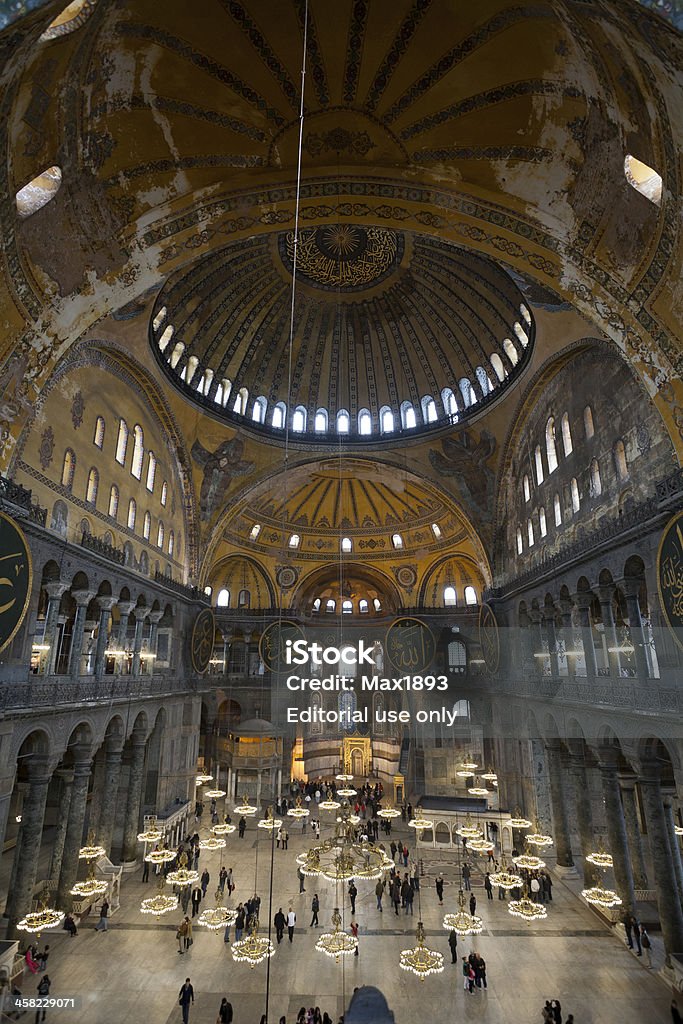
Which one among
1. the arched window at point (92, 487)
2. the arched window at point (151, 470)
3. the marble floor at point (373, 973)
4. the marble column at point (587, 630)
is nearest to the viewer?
the marble floor at point (373, 973)

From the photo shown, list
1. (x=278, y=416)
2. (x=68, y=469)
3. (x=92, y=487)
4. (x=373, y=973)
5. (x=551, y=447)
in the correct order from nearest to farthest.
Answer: (x=373, y=973) → (x=68, y=469) → (x=92, y=487) → (x=551, y=447) → (x=278, y=416)

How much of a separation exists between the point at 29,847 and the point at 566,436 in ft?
49.3

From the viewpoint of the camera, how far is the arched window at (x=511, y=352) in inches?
674

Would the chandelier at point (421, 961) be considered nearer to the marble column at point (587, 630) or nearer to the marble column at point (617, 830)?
the marble column at point (617, 830)

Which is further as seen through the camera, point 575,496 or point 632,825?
point 575,496

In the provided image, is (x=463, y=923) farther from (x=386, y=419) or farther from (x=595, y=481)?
(x=386, y=419)

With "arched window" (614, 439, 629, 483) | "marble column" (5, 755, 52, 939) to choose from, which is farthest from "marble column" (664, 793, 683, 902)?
"marble column" (5, 755, 52, 939)

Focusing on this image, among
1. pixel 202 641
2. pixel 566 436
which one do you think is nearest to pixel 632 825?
pixel 566 436

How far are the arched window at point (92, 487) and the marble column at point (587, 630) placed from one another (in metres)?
11.8

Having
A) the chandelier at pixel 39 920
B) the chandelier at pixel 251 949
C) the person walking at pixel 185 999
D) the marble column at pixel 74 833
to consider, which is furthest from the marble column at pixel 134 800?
the chandelier at pixel 251 949

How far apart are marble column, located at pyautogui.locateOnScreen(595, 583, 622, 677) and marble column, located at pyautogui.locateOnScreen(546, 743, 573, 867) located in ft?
15.1

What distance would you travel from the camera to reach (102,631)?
1430cm

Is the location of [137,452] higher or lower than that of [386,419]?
lower

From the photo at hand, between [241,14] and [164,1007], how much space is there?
49.8 ft
